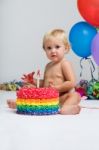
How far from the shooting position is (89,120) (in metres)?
1.82

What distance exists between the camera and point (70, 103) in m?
2.20

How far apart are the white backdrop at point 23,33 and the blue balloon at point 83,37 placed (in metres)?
1.21

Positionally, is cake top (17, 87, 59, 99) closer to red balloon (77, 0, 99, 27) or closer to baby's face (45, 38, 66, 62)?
baby's face (45, 38, 66, 62)

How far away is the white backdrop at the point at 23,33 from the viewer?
3992 mm

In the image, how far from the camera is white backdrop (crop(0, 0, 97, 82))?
399 cm

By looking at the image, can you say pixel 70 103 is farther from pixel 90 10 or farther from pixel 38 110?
pixel 90 10

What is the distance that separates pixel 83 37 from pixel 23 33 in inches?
53.7

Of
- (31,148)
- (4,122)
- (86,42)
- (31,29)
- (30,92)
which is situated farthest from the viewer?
(31,29)

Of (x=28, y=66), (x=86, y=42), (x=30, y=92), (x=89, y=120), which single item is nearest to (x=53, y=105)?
(x=30, y=92)

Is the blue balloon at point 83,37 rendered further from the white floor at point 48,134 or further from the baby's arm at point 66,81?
the white floor at point 48,134

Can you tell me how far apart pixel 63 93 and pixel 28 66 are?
5.65 feet

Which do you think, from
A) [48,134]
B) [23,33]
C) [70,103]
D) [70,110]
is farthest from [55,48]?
[23,33]

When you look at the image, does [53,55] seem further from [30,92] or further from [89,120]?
[89,120]

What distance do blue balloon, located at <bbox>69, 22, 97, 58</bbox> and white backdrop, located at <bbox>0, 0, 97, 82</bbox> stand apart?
1211mm
